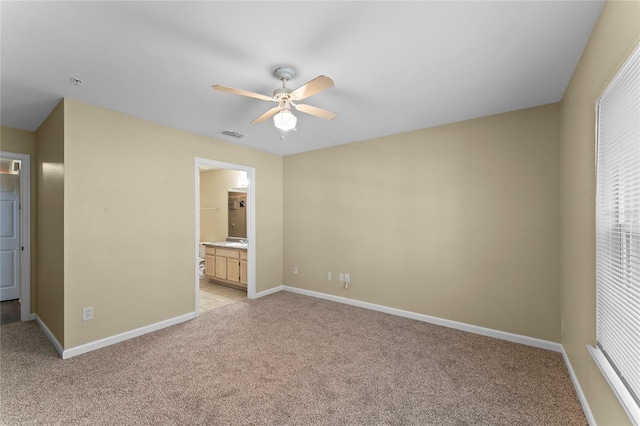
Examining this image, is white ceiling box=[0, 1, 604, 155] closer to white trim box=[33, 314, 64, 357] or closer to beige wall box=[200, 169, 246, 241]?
white trim box=[33, 314, 64, 357]

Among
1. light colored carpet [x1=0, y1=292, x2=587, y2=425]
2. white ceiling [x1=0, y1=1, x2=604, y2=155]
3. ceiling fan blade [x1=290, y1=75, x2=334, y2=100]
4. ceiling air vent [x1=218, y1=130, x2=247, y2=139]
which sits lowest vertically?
light colored carpet [x1=0, y1=292, x2=587, y2=425]

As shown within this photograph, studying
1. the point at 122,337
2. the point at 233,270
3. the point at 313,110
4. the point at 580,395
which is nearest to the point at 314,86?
the point at 313,110

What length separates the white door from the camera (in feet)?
14.3

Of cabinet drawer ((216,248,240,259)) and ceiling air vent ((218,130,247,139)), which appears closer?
ceiling air vent ((218,130,247,139))

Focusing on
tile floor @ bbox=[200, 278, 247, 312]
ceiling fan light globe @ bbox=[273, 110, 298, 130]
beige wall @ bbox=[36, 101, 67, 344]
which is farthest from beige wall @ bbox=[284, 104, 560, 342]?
beige wall @ bbox=[36, 101, 67, 344]

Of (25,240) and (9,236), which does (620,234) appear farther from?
(9,236)

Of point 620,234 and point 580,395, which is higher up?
point 620,234

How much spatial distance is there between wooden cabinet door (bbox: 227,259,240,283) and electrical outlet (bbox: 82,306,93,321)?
2395mm

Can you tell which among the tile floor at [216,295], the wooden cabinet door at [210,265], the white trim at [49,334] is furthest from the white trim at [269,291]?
the white trim at [49,334]

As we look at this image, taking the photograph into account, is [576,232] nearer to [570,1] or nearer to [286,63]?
[570,1]

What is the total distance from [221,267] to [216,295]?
661mm

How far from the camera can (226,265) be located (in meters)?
5.37

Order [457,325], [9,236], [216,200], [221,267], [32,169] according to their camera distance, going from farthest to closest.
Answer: [216,200], [221,267], [9,236], [32,169], [457,325]

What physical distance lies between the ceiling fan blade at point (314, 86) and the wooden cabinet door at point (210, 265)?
4.39 m
